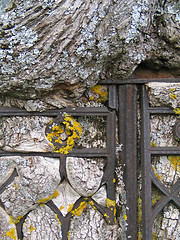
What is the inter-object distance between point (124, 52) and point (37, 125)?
0.43 meters

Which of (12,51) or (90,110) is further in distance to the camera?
(90,110)

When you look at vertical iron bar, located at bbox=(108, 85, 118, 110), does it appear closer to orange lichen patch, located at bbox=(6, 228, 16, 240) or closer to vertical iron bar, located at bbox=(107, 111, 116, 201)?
vertical iron bar, located at bbox=(107, 111, 116, 201)

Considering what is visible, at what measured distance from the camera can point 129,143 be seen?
99cm

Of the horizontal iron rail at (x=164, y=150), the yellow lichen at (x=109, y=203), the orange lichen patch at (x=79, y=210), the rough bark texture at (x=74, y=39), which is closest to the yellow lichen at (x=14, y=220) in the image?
the orange lichen patch at (x=79, y=210)

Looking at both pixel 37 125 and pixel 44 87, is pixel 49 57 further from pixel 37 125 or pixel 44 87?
pixel 37 125

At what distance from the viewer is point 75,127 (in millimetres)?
972

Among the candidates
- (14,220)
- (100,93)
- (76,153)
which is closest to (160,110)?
(100,93)

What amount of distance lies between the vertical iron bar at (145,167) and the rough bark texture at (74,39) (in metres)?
0.17

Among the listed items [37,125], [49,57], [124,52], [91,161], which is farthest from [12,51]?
[91,161]

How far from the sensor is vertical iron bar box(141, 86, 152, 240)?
954 mm

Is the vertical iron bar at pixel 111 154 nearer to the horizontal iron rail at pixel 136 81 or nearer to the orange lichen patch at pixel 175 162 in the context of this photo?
the horizontal iron rail at pixel 136 81

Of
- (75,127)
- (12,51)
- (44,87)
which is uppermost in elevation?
(12,51)

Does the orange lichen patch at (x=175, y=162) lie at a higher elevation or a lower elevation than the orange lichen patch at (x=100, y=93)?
lower

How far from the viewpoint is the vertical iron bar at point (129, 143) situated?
98cm
